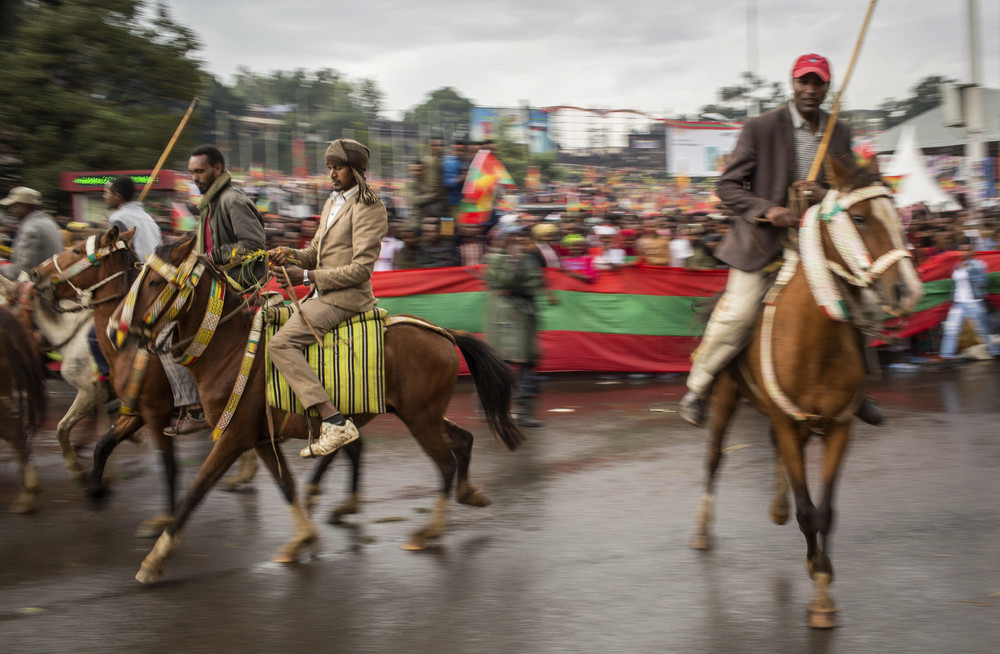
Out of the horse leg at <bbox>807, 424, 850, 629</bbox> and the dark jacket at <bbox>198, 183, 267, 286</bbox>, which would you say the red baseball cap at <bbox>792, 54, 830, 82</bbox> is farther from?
the dark jacket at <bbox>198, 183, 267, 286</bbox>

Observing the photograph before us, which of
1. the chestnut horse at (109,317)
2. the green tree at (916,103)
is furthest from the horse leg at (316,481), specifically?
the green tree at (916,103)

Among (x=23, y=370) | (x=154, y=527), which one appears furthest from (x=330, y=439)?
(x=23, y=370)

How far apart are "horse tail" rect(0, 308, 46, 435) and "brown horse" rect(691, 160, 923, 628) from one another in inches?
215

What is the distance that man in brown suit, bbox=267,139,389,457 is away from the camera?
5688mm

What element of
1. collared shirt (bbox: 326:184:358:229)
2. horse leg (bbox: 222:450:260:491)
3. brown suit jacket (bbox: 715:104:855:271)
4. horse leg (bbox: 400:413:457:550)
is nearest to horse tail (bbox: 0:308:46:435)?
horse leg (bbox: 222:450:260:491)

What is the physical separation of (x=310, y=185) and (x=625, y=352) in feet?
84.3

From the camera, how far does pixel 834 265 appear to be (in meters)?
4.62

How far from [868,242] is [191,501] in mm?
4029

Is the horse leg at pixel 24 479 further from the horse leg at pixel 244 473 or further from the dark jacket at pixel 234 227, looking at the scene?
the dark jacket at pixel 234 227

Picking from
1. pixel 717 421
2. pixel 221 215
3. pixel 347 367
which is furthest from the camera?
A: pixel 221 215

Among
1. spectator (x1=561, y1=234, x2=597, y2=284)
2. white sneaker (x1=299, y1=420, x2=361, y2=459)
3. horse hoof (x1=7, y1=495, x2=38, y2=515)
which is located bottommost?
horse hoof (x1=7, y1=495, x2=38, y2=515)

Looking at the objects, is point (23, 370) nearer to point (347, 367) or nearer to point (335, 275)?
point (347, 367)

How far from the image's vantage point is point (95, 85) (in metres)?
20.5

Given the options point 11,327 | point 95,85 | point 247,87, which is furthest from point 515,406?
point 247,87
